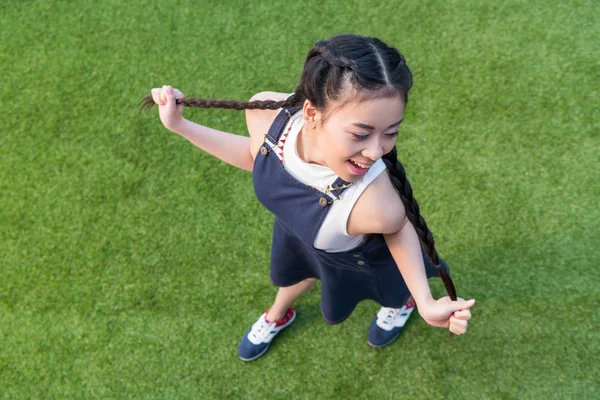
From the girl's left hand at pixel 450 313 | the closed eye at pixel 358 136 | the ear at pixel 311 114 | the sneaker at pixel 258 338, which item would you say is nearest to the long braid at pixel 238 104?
the ear at pixel 311 114

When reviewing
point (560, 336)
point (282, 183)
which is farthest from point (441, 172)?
point (282, 183)

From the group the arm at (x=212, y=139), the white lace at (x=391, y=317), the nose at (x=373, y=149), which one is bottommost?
the white lace at (x=391, y=317)

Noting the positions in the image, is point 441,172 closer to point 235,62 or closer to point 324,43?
point 235,62

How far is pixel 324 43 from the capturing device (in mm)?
1570

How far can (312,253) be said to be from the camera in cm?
211

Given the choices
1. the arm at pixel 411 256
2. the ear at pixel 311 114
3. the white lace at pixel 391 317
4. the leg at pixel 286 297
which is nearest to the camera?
the ear at pixel 311 114

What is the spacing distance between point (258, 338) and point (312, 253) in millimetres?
758

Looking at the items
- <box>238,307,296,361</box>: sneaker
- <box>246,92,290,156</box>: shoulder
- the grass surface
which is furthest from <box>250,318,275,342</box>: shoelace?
<box>246,92,290,156</box>: shoulder

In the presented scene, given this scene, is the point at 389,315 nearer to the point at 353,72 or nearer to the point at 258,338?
the point at 258,338

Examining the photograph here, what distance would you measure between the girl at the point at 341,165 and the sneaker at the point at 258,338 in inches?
21.2

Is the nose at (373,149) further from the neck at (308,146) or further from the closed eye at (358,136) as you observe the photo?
the neck at (308,146)

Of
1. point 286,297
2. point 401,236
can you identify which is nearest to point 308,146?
point 401,236

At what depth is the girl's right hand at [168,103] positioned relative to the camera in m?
1.80

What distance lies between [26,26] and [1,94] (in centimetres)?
50
